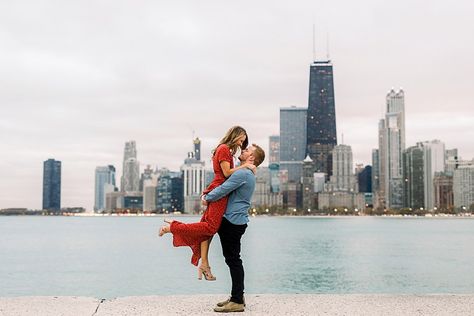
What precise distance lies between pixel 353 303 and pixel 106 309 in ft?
9.58

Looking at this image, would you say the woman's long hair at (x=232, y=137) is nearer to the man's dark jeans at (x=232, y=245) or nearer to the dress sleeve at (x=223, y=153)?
the dress sleeve at (x=223, y=153)

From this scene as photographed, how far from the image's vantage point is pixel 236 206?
763 centimetres

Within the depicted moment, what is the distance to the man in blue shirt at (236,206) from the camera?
294 inches

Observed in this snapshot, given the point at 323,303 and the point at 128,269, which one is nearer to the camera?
the point at 323,303

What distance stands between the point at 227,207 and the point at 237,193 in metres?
0.21

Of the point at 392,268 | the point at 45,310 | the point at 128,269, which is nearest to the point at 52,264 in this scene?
the point at 128,269

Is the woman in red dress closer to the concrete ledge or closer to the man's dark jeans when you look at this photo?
the man's dark jeans

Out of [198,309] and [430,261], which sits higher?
[198,309]

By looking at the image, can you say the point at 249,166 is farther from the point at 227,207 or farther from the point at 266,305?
the point at 266,305

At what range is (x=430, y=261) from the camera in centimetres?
4988

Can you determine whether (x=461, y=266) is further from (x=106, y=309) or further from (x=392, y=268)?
(x=106, y=309)

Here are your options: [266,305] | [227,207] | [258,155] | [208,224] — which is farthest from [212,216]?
[266,305]

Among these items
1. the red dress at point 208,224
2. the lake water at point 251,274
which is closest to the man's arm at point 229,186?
the red dress at point 208,224

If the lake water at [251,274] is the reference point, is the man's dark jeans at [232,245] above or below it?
above
